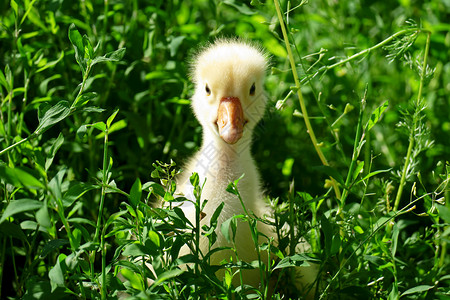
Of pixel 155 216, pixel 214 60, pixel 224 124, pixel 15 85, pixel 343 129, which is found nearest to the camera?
pixel 155 216

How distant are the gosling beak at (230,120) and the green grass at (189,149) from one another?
0.74ft

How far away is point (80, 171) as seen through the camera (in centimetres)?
283

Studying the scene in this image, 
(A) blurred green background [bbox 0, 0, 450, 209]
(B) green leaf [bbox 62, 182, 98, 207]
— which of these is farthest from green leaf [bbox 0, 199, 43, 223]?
(A) blurred green background [bbox 0, 0, 450, 209]

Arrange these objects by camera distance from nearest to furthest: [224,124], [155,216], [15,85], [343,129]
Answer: [155,216], [224,124], [15,85], [343,129]

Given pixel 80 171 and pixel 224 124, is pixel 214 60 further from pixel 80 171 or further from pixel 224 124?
pixel 80 171

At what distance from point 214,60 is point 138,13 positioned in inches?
43.4

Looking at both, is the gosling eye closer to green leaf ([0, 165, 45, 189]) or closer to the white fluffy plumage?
the white fluffy plumage

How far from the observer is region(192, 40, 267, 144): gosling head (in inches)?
85.3

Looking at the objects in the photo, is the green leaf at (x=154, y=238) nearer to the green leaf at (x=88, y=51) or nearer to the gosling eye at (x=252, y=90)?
the green leaf at (x=88, y=51)

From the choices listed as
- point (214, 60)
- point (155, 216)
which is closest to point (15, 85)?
point (214, 60)

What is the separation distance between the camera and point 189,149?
2.91m

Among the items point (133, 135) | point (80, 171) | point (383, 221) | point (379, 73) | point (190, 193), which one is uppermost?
point (379, 73)

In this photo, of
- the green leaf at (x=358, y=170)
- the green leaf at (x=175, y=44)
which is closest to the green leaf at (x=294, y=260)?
the green leaf at (x=358, y=170)

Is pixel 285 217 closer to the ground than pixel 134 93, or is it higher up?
closer to the ground
